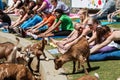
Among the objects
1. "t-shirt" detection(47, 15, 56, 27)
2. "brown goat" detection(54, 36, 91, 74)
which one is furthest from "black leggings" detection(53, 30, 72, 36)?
"brown goat" detection(54, 36, 91, 74)

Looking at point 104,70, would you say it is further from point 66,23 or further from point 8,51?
point 66,23

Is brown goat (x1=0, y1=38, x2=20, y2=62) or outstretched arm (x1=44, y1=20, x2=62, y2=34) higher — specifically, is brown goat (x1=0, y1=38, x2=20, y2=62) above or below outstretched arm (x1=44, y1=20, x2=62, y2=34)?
above

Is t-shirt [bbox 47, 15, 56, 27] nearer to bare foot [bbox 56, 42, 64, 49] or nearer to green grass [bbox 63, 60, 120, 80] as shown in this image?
bare foot [bbox 56, 42, 64, 49]

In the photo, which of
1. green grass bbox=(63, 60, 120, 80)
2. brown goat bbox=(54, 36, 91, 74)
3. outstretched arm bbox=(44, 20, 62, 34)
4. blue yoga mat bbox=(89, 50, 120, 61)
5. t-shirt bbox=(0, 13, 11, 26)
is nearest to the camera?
green grass bbox=(63, 60, 120, 80)

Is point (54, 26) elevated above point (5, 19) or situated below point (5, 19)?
above

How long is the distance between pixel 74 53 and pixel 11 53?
77.9 inches

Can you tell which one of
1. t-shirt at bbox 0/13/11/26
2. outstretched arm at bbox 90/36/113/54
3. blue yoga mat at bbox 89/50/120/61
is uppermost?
outstretched arm at bbox 90/36/113/54

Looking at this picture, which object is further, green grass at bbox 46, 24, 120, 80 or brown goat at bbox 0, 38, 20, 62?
brown goat at bbox 0, 38, 20, 62

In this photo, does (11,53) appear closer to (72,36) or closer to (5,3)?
(72,36)

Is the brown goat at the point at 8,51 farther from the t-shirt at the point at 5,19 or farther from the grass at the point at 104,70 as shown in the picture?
the t-shirt at the point at 5,19

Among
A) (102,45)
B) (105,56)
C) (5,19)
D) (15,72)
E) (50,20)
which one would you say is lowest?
(5,19)

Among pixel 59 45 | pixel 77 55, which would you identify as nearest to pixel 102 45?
pixel 77 55

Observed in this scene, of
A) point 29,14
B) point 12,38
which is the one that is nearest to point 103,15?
point 29,14

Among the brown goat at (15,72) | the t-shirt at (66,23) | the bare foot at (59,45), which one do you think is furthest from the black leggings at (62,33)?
the brown goat at (15,72)
